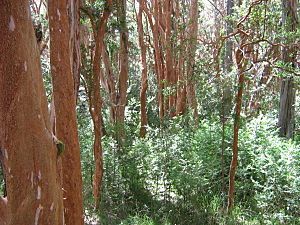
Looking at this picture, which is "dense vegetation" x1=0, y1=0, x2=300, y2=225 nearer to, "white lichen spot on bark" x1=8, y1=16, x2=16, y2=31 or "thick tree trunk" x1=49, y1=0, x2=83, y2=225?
"thick tree trunk" x1=49, y1=0, x2=83, y2=225

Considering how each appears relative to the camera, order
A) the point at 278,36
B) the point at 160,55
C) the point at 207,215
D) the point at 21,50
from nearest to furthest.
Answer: the point at 21,50 < the point at 278,36 < the point at 207,215 < the point at 160,55

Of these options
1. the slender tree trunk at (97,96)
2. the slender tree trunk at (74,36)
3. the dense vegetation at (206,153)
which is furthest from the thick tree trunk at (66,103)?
the slender tree trunk at (97,96)

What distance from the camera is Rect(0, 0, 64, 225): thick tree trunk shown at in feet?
4.82

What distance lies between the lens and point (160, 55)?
12.7 metres

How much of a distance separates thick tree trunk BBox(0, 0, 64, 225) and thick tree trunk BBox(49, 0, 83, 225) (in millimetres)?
2101

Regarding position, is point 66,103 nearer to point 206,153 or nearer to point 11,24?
point 11,24

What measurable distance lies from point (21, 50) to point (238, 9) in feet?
16.3

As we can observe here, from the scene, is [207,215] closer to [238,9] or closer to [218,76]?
[218,76]

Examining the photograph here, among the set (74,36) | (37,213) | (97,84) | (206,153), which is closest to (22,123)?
(37,213)

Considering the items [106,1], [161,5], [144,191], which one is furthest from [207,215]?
[161,5]

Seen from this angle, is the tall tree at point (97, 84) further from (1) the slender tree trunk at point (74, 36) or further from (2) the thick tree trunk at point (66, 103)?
(2) the thick tree trunk at point (66, 103)

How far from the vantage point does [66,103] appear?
12.1 feet

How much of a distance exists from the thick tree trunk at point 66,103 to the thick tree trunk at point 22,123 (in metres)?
2.10

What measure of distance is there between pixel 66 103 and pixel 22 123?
2.23m
